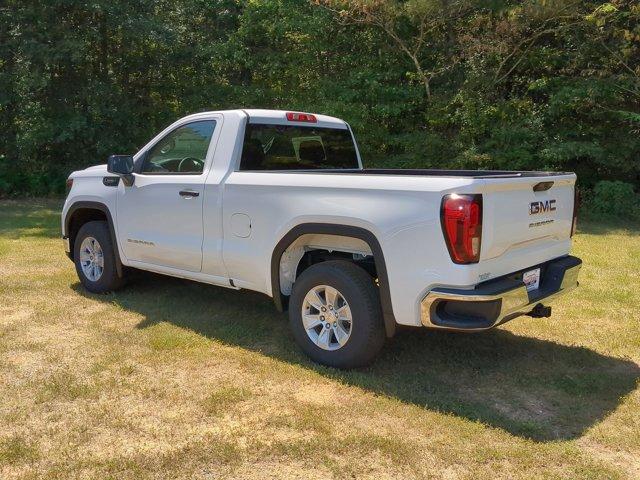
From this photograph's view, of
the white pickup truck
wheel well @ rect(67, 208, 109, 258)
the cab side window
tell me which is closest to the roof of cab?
the white pickup truck

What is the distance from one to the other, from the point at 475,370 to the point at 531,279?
2.54 feet

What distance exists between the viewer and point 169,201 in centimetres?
531

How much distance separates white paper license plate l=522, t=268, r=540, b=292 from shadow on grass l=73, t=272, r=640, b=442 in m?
0.64

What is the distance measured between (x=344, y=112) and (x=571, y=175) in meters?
10.4

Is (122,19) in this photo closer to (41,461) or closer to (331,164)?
(331,164)

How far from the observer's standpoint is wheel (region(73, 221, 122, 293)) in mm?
6129

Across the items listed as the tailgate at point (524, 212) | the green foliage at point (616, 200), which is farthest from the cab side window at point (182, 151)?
the green foliage at point (616, 200)

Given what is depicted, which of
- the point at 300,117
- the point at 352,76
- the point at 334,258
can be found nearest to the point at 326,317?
the point at 334,258

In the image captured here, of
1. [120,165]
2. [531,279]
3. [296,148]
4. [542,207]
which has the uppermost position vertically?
[296,148]

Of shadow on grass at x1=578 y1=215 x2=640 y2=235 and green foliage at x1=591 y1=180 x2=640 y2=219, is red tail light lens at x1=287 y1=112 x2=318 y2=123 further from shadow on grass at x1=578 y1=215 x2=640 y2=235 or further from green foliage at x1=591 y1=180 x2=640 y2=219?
green foliage at x1=591 y1=180 x2=640 y2=219

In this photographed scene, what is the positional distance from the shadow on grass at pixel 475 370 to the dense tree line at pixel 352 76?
939cm

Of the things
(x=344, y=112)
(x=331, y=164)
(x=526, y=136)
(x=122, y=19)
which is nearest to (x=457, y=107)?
(x=526, y=136)

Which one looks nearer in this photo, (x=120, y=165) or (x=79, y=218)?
(x=120, y=165)

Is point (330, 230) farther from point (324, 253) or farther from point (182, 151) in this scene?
point (182, 151)
